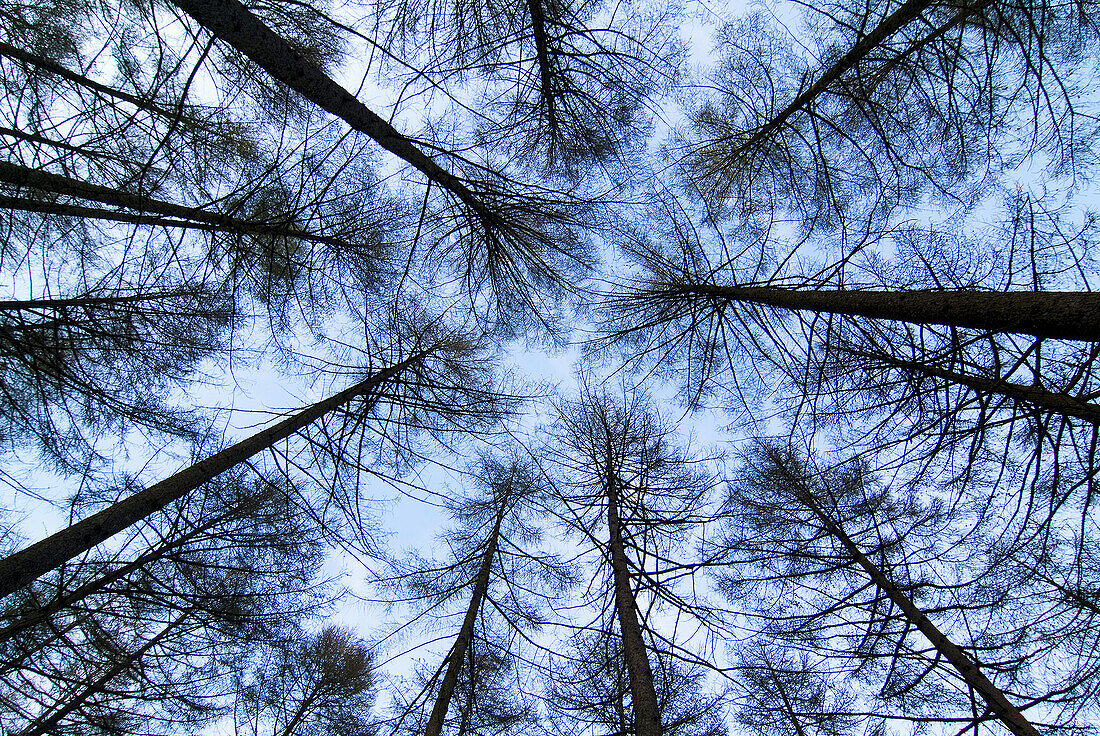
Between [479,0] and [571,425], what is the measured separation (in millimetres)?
4613

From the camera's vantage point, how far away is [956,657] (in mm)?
3785

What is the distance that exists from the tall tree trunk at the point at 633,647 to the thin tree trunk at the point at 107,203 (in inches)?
159

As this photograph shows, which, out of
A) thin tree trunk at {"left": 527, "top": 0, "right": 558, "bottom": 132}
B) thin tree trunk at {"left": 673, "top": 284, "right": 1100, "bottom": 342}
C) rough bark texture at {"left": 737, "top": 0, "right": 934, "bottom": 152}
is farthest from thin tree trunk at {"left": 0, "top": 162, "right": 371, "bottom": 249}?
rough bark texture at {"left": 737, "top": 0, "right": 934, "bottom": 152}

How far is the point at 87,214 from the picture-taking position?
3303 millimetres

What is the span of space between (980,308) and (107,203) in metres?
5.59

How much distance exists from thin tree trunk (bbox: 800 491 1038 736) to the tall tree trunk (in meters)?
2.26

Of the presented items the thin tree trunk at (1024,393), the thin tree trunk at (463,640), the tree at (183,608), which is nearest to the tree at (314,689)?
the tree at (183,608)

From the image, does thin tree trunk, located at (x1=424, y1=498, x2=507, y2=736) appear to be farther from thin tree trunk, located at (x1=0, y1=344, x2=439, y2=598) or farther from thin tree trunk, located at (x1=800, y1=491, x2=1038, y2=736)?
thin tree trunk, located at (x1=800, y1=491, x2=1038, y2=736)

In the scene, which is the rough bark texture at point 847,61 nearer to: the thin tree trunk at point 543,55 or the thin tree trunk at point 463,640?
the thin tree trunk at point 543,55

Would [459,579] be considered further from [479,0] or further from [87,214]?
[479,0]

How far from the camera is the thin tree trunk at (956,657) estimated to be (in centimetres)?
323

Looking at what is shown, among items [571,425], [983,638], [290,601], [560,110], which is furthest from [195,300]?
[983,638]

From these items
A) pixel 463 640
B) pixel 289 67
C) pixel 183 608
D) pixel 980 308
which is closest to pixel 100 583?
pixel 183 608

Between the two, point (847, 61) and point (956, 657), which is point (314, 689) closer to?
point (956, 657)
